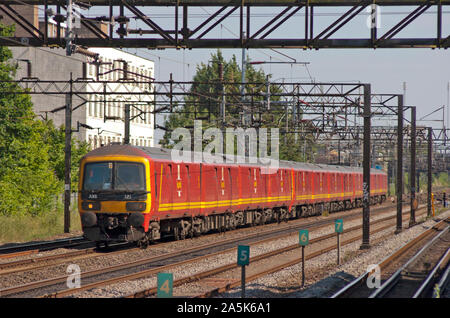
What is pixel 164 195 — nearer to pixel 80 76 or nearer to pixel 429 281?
pixel 429 281

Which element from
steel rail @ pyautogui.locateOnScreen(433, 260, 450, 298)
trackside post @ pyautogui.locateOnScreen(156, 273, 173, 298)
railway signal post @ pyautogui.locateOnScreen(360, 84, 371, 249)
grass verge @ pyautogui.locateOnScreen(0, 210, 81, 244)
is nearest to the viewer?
trackside post @ pyautogui.locateOnScreen(156, 273, 173, 298)

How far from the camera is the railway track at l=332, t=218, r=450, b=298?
14.3 m

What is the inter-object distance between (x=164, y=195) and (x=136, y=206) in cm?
163

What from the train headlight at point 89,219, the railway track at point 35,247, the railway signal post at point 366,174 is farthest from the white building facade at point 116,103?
the train headlight at point 89,219

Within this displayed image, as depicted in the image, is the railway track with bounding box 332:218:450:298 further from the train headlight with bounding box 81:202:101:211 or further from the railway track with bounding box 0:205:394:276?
the train headlight with bounding box 81:202:101:211

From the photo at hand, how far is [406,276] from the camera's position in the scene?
17188 mm

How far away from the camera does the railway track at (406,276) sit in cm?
1434

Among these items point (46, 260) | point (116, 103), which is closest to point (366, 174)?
point (46, 260)

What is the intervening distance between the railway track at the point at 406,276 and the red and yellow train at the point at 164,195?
722 cm

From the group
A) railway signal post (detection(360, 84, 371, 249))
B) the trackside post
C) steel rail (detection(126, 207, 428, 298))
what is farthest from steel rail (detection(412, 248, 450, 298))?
the trackside post

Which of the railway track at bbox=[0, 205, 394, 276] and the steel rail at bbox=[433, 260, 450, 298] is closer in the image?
the steel rail at bbox=[433, 260, 450, 298]

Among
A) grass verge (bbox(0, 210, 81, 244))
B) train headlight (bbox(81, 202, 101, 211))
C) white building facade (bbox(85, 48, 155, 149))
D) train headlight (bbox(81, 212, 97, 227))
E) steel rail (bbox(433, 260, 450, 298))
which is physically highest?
white building facade (bbox(85, 48, 155, 149))

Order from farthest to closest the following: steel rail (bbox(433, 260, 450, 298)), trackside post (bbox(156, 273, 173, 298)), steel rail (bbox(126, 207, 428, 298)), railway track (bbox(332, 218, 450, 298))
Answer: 1. steel rail (bbox(433, 260, 450, 298))
2. railway track (bbox(332, 218, 450, 298))
3. steel rail (bbox(126, 207, 428, 298))
4. trackside post (bbox(156, 273, 173, 298))

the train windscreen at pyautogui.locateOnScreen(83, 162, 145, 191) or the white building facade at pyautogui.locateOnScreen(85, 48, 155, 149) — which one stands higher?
the white building facade at pyautogui.locateOnScreen(85, 48, 155, 149)
